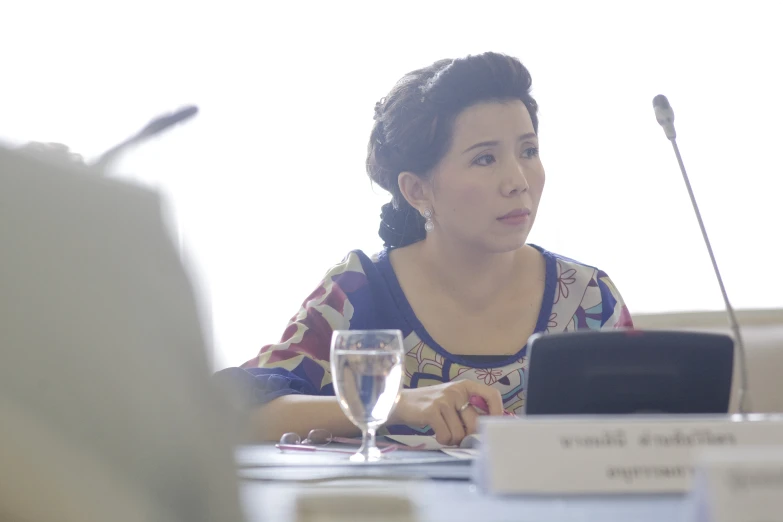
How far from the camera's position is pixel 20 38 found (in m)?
2.75

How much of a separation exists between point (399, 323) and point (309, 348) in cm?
22

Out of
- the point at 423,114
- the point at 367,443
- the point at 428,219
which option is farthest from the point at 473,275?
the point at 367,443

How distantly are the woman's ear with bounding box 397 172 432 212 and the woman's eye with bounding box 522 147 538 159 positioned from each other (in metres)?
0.22

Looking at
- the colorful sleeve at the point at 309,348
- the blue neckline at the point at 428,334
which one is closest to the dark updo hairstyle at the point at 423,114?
the blue neckline at the point at 428,334

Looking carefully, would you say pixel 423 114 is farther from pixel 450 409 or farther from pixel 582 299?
pixel 450 409

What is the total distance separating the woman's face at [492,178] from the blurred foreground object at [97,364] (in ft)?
4.27

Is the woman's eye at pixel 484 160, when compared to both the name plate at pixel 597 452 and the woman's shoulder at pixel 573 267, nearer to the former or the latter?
the woman's shoulder at pixel 573 267

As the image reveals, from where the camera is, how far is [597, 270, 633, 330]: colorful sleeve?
1.71 meters

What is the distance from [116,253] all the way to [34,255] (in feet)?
0.12

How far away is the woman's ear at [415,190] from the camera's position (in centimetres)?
188

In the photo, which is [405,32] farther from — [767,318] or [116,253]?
[116,253]

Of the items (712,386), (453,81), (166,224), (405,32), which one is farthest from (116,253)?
(405,32)

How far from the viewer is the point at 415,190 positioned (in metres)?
1.91

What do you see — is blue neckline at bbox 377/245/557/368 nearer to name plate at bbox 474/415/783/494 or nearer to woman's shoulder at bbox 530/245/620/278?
woman's shoulder at bbox 530/245/620/278
